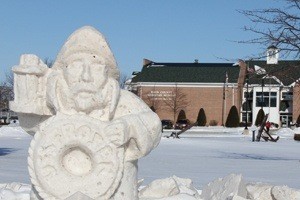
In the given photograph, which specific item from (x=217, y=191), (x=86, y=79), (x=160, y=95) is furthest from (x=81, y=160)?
(x=160, y=95)

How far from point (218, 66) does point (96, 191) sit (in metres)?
70.7

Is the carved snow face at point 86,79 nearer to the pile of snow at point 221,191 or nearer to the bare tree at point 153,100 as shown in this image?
the pile of snow at point 221,191

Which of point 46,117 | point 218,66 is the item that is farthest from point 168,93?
point 46,117

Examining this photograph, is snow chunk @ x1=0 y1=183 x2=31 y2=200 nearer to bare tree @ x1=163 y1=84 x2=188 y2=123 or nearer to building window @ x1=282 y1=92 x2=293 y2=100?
building window @ x1=282 y1=92 x2=293 y2=100

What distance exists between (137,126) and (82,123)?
44 cm

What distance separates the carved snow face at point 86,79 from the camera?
17.6 ft

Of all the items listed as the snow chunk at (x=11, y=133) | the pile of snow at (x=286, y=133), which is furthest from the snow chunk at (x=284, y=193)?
the pile of snow at (x=286, y=133)

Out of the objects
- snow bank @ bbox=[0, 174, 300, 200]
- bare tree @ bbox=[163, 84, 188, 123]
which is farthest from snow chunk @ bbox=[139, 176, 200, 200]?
bare tree @ bbox=[163, 84, 188, 123]

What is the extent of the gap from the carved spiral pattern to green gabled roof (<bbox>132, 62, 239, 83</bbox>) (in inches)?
2630

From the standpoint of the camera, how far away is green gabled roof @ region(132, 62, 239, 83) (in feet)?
239

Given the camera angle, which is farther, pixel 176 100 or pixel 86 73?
pixel 176 100

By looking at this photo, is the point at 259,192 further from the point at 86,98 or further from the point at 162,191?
the point at 86,98

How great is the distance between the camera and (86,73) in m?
5.40

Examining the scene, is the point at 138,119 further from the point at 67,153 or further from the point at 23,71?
the point at 23,71
